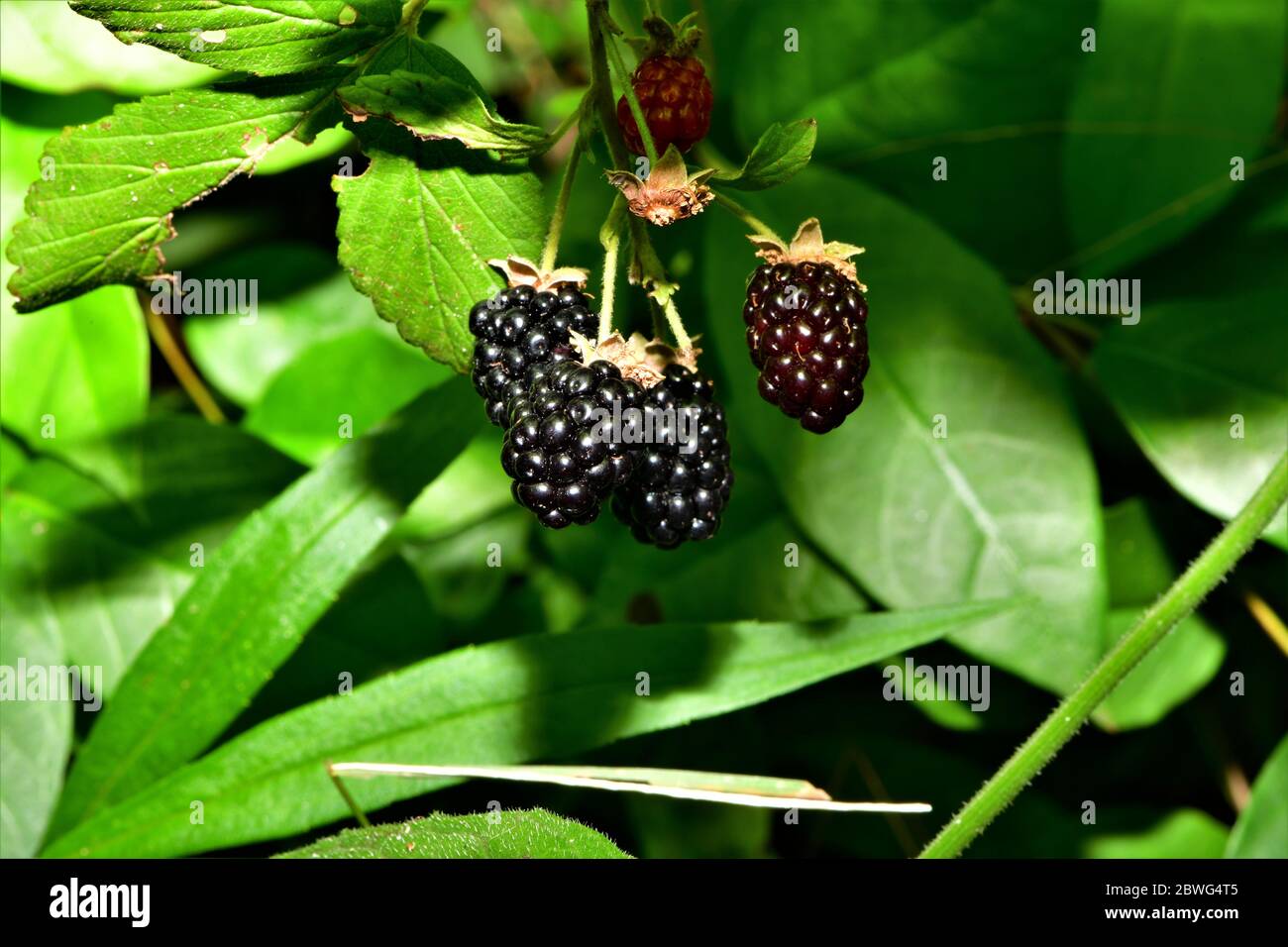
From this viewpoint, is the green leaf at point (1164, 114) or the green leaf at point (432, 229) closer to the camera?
the green leaf at point (432, 229)

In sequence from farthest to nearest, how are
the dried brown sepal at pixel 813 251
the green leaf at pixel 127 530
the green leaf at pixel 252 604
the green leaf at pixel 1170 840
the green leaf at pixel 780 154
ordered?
the green leaf at pixel 1170 840 → the green leaf at pixel 127 530 → the green leaf at pixel 252 604 → the dried brown sepal at pixel 813 251 → the green leaf at pixel 780 154

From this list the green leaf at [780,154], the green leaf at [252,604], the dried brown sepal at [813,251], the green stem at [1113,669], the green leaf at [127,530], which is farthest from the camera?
the green leaf at [127,530]

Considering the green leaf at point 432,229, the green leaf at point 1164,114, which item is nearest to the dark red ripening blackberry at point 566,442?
the green leaf at point 432,229

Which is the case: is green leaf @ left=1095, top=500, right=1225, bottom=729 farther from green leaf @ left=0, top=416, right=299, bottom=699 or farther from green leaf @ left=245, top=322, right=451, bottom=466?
green leaf @ left=0, top=416, right=299, bottom=699

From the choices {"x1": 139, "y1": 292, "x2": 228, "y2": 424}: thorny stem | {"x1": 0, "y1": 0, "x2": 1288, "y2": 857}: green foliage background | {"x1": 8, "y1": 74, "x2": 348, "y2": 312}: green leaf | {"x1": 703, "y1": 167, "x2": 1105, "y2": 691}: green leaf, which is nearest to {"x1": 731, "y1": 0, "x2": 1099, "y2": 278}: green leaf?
{"x1": 0, "y1": 0, "x2": 1288, "y2": 857}: green foliage background

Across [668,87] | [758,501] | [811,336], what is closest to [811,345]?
[811,336]

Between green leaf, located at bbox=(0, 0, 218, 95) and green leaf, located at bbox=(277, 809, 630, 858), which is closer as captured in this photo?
green leaf, located at bbox=(277, 809, 630, 858)

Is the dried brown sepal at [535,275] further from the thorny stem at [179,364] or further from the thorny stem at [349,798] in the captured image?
the thorny stem at [179,364]
